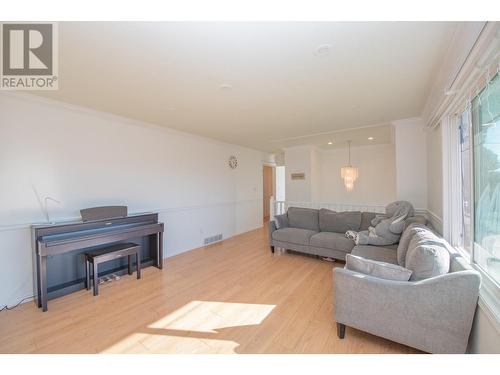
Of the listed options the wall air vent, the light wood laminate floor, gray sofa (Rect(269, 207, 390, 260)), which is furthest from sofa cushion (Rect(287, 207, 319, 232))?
the wall air vent

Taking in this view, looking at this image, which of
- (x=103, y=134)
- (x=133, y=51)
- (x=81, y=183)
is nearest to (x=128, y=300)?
(x=81, y=183)

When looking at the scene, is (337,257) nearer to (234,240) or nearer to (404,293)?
(404,293)

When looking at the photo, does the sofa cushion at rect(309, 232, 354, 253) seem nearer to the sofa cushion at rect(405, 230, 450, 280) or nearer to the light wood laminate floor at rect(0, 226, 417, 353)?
the light wood laminate floor at rect(0, 226, 417, 353)

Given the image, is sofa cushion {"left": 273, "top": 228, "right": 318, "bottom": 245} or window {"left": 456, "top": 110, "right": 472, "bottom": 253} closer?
window {"left": 456, "top": 110, "right": 472, "bottom": 253}

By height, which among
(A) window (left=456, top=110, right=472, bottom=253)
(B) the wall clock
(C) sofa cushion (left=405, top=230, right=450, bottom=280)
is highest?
(B) the wall clock

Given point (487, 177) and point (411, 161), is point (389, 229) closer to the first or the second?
point (411, 161)

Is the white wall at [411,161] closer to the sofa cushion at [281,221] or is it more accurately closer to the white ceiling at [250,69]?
the white ceiling at [250,69]

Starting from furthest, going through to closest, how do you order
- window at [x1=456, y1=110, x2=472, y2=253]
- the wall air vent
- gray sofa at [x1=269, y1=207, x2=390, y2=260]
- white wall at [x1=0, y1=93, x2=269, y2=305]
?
the wall air vent < gray sofa at [x1=269, y1=207, x2=390, y2=260] < white wall at [x1=0, y1=93, x2=269, y2=305] < window at [x1=456, y1=110, x2=472, y2=253]

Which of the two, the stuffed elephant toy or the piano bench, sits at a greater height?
the stuffed elephant toy

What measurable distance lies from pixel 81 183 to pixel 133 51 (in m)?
2.11

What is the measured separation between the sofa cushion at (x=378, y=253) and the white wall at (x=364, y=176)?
141 inches

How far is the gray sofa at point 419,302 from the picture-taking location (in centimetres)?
144

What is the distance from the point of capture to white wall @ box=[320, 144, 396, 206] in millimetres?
5887

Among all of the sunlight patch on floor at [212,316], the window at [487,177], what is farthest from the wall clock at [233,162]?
the window at [487,177]
